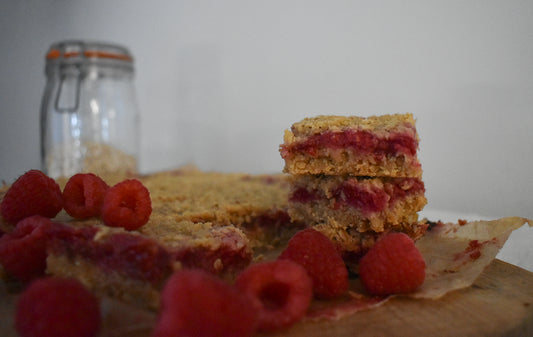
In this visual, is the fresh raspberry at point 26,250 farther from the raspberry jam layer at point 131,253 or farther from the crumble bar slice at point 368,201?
the crumble bar slice at point 368,201

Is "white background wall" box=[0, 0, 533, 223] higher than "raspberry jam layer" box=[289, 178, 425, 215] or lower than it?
higher

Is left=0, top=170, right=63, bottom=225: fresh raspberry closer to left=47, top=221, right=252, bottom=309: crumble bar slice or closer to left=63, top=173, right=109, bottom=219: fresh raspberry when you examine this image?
left=63, top=173, right=109, bottom=219: fresh raspberry

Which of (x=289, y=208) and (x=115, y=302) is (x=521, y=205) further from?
(x=115, y=302)

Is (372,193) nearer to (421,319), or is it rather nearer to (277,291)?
(421,319)

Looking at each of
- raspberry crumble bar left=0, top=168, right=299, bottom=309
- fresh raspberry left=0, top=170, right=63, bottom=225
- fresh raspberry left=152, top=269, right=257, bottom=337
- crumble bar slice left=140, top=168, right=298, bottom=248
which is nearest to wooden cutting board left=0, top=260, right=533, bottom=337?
raspberry crumble bar left=0, top=168, right=299, bottom=309

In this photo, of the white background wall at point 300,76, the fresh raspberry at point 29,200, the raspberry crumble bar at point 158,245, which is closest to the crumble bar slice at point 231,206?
the raspberry crumble bar at point 158,245
